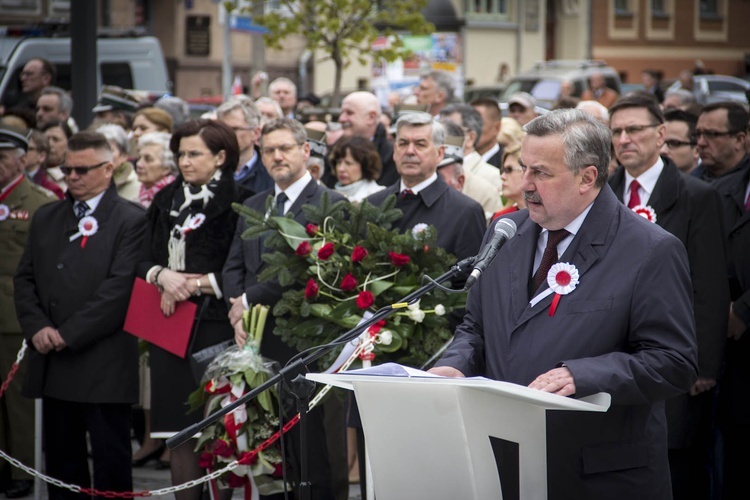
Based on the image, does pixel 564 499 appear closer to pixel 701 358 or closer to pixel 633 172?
pixel 701 358

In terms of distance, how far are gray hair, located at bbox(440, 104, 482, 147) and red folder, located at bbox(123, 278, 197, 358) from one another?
11.3 feet

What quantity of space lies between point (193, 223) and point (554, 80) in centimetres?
2122

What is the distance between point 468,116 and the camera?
30.1ft

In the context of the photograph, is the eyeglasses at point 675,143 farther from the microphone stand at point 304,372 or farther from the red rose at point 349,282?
the microphone stand at point 304,372

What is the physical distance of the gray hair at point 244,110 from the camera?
9.11 m

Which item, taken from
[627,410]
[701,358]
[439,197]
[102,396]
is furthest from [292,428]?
[627,410]

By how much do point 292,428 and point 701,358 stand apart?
2.31m

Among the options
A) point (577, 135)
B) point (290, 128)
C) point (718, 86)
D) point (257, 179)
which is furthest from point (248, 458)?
point (718, 86)

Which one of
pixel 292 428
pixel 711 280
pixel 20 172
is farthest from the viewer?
pixel 20 172

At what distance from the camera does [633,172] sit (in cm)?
589

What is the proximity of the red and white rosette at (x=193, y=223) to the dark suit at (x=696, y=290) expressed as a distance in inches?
106

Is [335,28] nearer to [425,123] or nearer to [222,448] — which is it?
[425,123]

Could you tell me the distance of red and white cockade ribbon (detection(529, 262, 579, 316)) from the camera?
3.86 meters

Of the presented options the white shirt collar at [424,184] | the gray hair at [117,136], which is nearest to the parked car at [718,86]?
the gray hair at [117,136]
